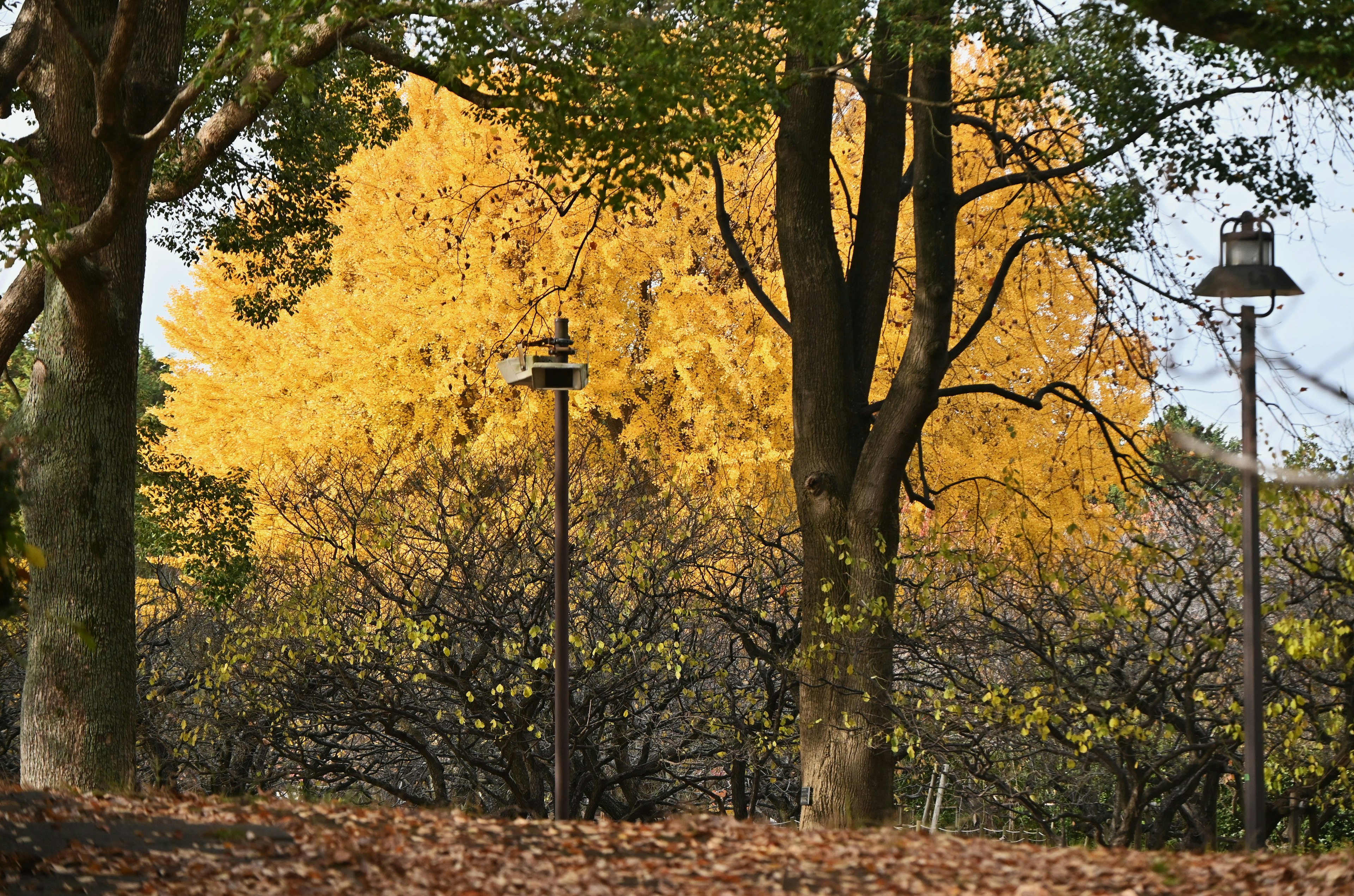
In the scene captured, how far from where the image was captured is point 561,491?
9391 millimetres

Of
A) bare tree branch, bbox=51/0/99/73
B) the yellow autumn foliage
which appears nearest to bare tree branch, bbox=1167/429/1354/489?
bare tree branch, bbox=51/0/99/73

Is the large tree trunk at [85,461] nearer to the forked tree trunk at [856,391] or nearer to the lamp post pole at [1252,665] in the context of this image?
the forked tree trunk at [856,391]

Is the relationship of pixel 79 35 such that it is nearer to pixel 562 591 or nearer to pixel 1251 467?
pixel 562 591

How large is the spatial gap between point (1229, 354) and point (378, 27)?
259 inches

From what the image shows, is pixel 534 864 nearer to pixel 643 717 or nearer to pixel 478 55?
pixel 478 55

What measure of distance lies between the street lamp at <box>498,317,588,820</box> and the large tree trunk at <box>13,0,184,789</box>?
9.60ft

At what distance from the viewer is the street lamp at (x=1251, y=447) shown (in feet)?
25.7

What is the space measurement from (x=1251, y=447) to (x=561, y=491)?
4577 millimetres

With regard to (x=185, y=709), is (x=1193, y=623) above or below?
above

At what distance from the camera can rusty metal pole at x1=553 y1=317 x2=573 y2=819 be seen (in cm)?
902

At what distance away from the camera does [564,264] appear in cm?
1866

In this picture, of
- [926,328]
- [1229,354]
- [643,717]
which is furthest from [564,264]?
[1229,354]

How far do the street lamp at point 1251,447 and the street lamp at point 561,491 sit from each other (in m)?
4.24

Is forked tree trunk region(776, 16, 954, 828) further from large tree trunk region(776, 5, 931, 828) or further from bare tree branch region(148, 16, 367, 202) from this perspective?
bare tree branch region(148, 16, 367, 202)
